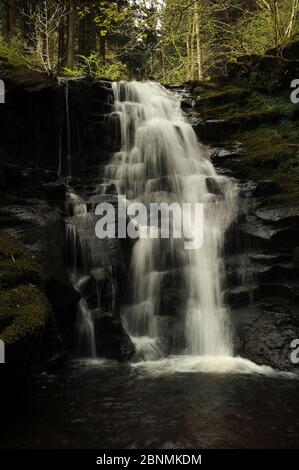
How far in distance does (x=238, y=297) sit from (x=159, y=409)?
3302 millimetres

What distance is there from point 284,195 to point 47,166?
5939 mm

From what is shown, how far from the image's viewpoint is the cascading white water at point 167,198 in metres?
7.14

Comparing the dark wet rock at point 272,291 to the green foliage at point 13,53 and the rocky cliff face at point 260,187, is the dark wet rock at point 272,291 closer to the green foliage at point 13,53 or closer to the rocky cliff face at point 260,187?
the rocky cliff face at point 260,187

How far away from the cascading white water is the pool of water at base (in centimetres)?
118

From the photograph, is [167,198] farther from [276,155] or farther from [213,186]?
[276,155]

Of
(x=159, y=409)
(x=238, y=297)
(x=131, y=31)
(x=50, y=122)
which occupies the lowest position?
(x=159, y=409)

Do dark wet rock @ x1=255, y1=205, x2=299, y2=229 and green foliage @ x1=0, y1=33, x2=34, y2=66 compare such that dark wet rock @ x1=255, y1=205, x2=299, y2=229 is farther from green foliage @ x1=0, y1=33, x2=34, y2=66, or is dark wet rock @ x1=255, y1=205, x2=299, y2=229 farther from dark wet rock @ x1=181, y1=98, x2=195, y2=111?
green foliage @ x1=0, y1=33, x2=34, y2=66

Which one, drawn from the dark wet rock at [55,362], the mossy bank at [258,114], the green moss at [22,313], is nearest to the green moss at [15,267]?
the green moss at [22,313]

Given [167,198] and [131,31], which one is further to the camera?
[131,31]

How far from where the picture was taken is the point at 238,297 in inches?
289

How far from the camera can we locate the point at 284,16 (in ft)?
49.9

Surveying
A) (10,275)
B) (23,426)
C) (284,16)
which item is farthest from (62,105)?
(284,16)

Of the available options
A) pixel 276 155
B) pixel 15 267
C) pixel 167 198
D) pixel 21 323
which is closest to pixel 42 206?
pixel 15 267

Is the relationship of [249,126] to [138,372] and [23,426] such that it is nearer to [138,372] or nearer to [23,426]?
[138,372]
